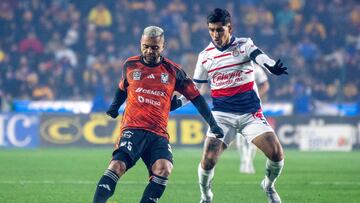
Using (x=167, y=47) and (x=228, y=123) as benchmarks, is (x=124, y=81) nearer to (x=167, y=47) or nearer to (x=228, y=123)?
(x=228, y=123)

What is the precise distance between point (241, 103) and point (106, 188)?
282cm

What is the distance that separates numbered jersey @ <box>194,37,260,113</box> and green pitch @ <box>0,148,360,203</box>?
1737mm

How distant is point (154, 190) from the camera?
31.9ft

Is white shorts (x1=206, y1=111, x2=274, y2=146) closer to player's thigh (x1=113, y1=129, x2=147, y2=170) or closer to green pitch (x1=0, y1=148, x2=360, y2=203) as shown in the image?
green pitch (x1=0, y1=148, x2=360, y2=203)

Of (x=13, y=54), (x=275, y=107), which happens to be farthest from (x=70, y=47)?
(x=275, y=107)

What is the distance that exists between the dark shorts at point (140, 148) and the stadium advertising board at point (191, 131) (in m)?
17.2

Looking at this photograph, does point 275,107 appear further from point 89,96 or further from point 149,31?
point 149,31

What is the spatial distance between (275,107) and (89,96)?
6.33 m

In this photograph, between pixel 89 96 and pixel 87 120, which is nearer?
pixel 87 120

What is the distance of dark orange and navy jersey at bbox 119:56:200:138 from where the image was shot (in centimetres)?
1005

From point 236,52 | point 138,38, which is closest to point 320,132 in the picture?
point 138,38

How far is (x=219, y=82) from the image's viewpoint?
38.3 feet

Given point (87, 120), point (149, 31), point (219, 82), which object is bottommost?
point (87, 120)

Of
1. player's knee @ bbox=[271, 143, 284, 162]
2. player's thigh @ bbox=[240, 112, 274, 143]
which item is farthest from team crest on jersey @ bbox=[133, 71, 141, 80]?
player's knee @ bbox=[271, 143, 284, 162]
